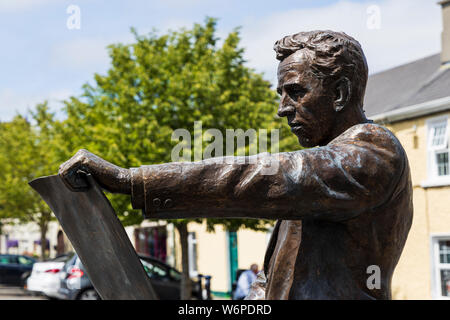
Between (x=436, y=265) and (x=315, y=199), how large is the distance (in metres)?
17.5

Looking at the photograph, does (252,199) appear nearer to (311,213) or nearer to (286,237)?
(311,213)

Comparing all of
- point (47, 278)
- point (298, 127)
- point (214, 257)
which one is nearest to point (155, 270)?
point (47, 278)

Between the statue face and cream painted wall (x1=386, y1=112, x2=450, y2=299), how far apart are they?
651 inches

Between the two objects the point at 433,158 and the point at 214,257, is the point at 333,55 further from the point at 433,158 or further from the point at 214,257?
the point at 214,257

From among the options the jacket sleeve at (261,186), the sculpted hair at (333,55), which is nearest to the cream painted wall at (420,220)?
the sculpted hair at (333,55)

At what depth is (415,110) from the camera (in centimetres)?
1838

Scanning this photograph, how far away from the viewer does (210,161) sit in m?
1.85

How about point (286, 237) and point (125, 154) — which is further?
point (125, 154)

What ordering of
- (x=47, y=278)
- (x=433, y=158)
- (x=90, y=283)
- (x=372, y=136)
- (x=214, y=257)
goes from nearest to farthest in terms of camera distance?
(x=372, y=136) < (x=90, y=283) < (x=433, y=158) < (x=47, y=278) < (x=214, y=257)

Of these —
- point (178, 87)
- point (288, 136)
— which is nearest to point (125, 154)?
point (178, 87)

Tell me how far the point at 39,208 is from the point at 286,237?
3282cm

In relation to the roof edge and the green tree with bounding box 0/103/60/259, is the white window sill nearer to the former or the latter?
the roof edge

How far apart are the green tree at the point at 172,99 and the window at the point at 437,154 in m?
4.42

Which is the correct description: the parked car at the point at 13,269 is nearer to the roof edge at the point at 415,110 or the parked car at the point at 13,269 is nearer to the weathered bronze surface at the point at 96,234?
the roof edge at the point at 415,110
